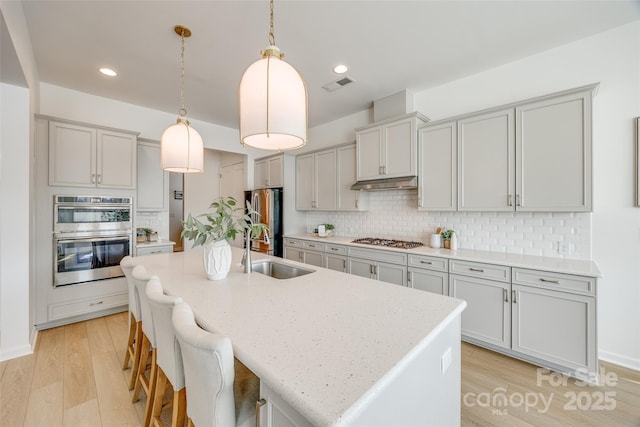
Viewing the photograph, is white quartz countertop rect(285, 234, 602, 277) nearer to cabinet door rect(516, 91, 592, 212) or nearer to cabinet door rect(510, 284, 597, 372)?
cabinet door rect(510, 284, 597, 372)

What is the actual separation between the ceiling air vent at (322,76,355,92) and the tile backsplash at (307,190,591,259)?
61.1 inches

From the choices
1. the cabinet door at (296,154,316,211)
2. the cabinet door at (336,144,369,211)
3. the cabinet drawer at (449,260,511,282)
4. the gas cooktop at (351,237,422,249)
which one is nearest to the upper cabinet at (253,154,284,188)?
the cabinet door at (296,154,316,211)

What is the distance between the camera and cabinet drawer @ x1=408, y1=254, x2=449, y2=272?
2.73m

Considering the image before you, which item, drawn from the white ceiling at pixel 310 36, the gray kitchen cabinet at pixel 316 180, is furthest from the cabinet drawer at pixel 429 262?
the white ceiling at pixel 310 36

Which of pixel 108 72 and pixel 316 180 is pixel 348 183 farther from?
pixel 108 72

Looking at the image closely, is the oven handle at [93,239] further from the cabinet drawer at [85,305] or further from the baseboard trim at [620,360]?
the baseboard trim at [620,360]

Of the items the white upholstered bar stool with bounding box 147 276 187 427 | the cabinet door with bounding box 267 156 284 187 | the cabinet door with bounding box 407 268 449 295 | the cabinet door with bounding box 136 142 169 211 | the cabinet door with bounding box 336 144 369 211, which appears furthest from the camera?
the cabinet door with bounding box 267 156 284 187

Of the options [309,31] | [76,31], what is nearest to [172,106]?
[76,31]

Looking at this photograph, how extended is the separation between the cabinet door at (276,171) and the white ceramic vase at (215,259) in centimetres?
291

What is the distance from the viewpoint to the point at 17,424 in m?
1.68

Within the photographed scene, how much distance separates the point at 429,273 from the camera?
111 inches

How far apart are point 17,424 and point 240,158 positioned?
15.1ft

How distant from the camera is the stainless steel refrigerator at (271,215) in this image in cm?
455

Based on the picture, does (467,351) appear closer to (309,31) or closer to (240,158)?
(309,31)
